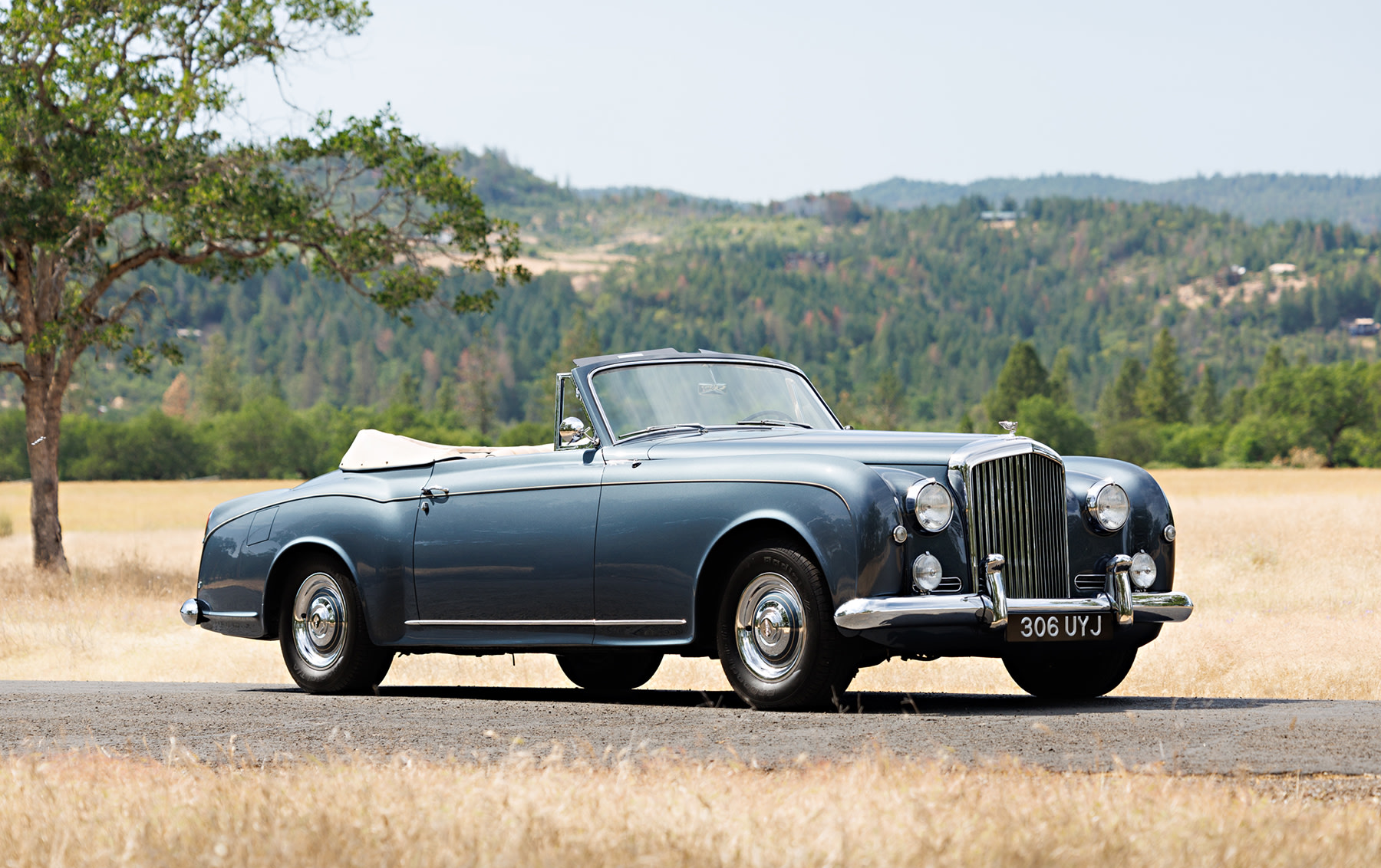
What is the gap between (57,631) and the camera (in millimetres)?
15820

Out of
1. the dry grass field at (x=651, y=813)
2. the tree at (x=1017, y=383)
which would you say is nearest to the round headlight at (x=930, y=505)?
the dry grass field at (x=651, y=813)

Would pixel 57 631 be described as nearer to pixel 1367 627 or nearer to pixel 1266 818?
pixel 1367 627

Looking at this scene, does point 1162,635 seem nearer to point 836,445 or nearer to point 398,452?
point 836,445

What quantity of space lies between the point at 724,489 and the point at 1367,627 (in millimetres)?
7807

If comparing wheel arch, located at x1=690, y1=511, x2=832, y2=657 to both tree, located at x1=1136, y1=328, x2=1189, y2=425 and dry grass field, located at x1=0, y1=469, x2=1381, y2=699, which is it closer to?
dry grass field, located at x1=0, y1=469, x2=1381, y2=699

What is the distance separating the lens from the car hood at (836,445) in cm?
747

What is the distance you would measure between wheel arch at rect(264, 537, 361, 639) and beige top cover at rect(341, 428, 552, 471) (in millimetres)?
541

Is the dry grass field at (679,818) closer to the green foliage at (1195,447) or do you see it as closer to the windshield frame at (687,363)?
the windshield frame at (687,363)

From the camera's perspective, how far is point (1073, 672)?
8.76m

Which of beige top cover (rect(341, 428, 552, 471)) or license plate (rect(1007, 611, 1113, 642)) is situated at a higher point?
beige top cover (rect(341, 428, 552, 471))

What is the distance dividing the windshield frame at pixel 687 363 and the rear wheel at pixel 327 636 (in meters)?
1.92

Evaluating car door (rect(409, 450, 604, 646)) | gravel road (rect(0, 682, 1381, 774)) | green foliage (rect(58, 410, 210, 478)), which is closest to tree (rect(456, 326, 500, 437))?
green foliage (rect(58, 410, 210, 478))

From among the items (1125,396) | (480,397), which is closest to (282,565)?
(480,397)

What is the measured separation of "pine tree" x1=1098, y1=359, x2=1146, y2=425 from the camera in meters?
162
